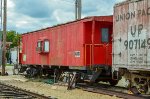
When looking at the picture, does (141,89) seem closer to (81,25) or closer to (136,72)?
(136,72)

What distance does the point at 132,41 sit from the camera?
14641 mm

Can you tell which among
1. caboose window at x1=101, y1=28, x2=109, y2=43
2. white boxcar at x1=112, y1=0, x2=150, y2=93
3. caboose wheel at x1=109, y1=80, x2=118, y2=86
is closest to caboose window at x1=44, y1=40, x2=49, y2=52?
caboose wheel at x1=109, y1=80, x2=118, y2=86

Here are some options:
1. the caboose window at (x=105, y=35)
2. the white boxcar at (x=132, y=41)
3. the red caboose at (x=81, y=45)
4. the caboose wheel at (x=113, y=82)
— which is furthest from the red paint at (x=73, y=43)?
the white boxcar at (x=132, y=41)

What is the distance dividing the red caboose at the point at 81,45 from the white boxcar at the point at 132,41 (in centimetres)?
306

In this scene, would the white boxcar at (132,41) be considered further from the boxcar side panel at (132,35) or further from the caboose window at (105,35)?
the caboose window at (105,35)

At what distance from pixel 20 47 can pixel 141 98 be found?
19178mm

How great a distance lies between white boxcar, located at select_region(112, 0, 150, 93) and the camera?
13.9 metres

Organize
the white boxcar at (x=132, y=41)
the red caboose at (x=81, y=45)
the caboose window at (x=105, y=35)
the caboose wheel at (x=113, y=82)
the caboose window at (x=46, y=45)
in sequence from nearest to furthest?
1. the white boxcar at (x=132, y=41)
2. the red caboose at (x=81, y=45)
3. the caboose window at (x=105, y=35)
4. the caboose wheel at (x=113, y=82)
5. the caboose window at (x=46, y=45)

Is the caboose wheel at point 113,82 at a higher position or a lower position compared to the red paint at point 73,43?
lower

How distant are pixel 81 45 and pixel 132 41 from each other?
16.9 feet

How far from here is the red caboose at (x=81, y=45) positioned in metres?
19.0

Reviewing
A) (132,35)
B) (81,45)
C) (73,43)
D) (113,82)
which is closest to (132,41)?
(132,35)

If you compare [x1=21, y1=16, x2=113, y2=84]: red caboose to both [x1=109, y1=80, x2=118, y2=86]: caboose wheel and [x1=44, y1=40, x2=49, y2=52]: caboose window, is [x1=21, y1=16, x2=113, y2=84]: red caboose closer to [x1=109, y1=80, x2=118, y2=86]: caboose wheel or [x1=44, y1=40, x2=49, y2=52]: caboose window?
[x1=44, y1=40, x2=49, y2=52]: caboose window

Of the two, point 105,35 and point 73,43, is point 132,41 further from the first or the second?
point 73,43
